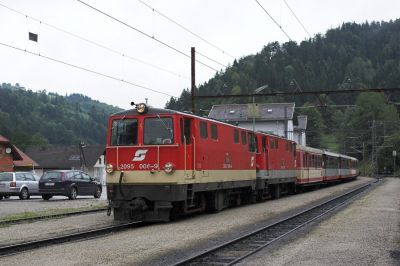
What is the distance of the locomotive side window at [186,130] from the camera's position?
1650 cm

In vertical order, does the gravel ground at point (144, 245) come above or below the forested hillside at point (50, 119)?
below

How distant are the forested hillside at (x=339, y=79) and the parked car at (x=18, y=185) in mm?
55994

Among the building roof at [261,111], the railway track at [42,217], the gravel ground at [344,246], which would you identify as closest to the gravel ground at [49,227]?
the railway track at [42,217]

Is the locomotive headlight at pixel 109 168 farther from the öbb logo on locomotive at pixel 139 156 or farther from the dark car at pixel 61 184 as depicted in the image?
the dark car at pixel 61 184

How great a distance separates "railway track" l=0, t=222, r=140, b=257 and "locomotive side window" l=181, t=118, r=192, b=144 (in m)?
2.94

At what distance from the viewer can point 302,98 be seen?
14275 centimetres

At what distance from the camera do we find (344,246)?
11.6 m

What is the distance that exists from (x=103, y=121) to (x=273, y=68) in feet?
191

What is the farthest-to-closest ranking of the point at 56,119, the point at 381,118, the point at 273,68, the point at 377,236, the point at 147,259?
the point at 56,119 → the point at 273,68 → the point at 381,118 → the point at 377,236 → the point at 147,259

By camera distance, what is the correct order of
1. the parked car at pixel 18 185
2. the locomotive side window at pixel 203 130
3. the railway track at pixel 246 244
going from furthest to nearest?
the parked car at pixel 18 185
the locomotive side window at pixel 203 130
the railway track at pixel 246 244

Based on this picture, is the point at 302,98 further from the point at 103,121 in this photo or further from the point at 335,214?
the point at 335,214

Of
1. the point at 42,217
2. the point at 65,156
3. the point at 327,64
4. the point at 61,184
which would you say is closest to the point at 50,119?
the point at 65,156

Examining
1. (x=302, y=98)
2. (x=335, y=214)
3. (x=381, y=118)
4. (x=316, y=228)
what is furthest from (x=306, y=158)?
(x=302, y=98)

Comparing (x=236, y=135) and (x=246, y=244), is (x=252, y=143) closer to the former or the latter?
(x=236, y=135)
